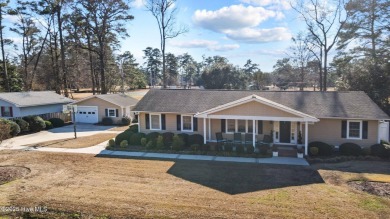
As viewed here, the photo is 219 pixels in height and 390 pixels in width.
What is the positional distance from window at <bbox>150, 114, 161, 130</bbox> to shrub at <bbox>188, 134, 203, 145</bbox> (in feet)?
11.1

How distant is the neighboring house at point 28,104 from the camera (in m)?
30.1

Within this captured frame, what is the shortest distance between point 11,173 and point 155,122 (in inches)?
408

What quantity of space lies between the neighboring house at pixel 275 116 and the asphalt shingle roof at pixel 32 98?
50.2 ft

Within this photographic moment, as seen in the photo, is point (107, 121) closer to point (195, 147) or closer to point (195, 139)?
point (195, 139)

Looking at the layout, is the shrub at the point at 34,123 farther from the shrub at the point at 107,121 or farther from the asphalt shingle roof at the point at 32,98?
the shrub at the point at 107,121

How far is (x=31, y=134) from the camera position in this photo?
27391 mm

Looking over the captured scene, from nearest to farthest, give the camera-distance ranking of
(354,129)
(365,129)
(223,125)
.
→ (365,129) → (354,129) → (223,125)

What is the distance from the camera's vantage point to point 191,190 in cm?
1258

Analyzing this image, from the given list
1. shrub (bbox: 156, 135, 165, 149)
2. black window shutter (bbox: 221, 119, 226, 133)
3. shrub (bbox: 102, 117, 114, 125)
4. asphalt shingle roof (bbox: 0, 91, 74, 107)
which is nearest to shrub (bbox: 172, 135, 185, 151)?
shrub (bbox: 156, 135, 165, 149)

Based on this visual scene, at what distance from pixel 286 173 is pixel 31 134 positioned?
24.1 meters

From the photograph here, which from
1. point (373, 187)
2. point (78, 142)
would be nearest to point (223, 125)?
point (373, 187)

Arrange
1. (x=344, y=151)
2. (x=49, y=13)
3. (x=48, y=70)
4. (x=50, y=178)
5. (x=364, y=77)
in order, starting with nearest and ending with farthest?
(x=50, y=178)
(x=344, y=151)
(x=364, y=77)
(x=49, y=13)
(x=48, y=70)

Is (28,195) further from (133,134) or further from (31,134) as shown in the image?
(31,134)

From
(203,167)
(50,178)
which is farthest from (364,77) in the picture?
(50,178)
